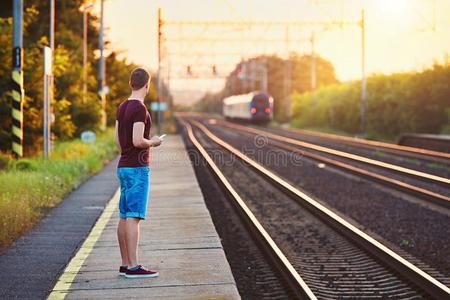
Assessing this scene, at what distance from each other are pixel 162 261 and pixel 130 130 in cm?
171

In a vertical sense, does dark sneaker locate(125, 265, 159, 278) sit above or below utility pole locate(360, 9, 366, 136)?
below

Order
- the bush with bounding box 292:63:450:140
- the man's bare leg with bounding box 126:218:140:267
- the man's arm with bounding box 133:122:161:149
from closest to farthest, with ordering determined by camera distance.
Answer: the man's arm with bounding box 133:122:161:149, the man's bare leg with bounding box 126:218:140:267, the bush with bounding box 292:63:450:140

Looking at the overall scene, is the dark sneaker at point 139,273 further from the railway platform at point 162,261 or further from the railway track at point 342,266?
the railway track at point 342,266

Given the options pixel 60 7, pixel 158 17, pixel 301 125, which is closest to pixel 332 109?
pixel 301 125

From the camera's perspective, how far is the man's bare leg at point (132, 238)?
7.04 meters

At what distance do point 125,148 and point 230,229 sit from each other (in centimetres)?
457

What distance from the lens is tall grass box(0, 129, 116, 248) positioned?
396 inches

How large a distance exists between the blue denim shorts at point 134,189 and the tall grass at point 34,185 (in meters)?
2.58

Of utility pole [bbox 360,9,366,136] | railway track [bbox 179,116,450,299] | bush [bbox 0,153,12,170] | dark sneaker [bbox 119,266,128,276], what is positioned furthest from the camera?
utility pole [bbox 360,9,366,136]

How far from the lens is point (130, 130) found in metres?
6.82

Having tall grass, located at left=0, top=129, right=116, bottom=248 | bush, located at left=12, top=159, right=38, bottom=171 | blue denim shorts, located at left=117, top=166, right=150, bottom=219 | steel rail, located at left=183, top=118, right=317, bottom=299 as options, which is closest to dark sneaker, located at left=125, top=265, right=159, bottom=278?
blue denim shorts, located at left=117, top=166, right=150, bottom=219

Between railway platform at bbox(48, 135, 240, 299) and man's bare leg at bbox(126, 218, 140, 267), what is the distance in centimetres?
19

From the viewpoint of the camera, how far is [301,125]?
64312 mm

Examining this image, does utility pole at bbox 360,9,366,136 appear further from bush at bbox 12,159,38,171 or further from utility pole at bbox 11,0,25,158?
bush at bbox 12,159,38,171
